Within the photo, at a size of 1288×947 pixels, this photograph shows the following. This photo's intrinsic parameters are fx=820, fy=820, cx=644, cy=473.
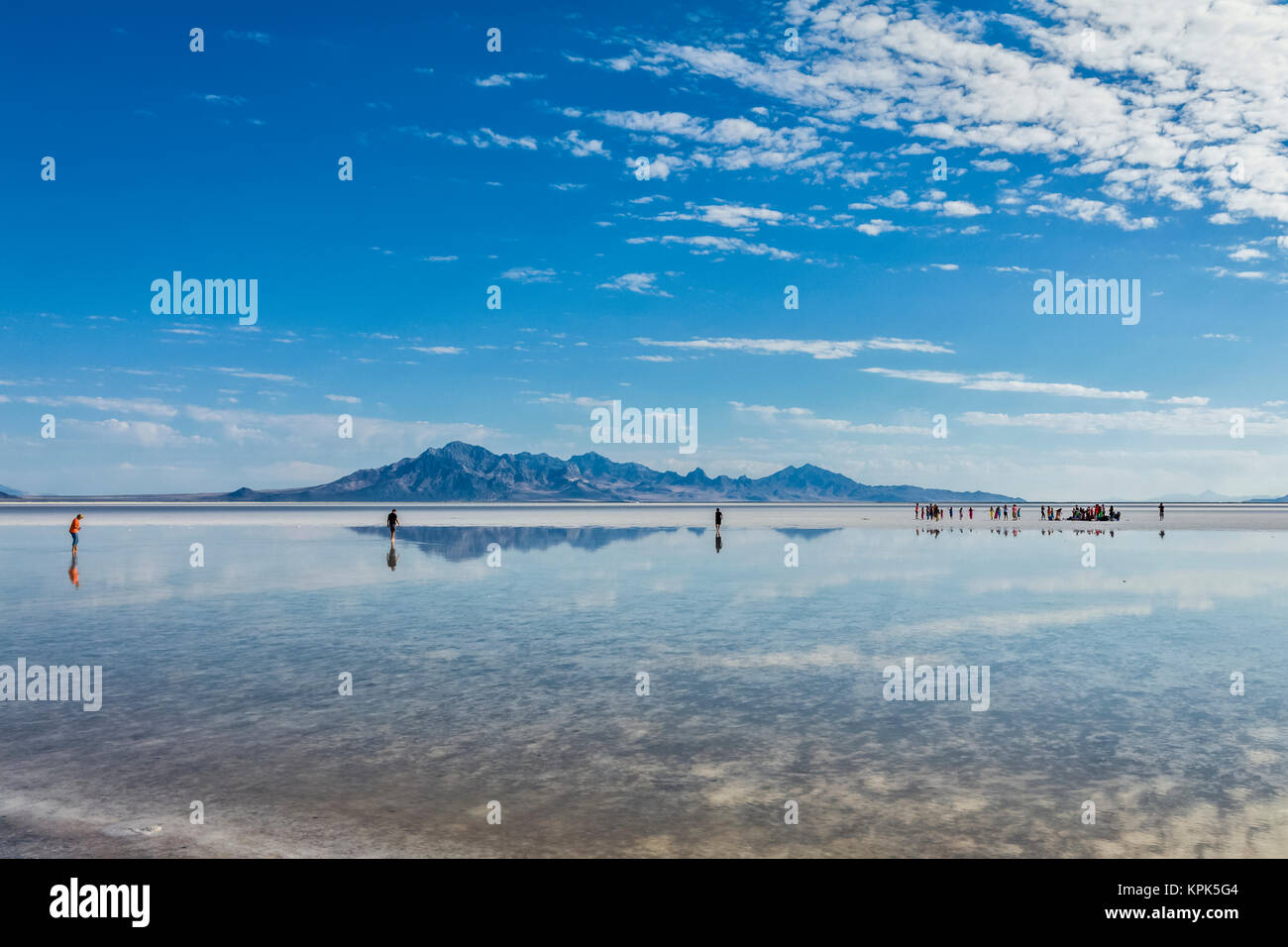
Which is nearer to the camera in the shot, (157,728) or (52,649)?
(157,728)

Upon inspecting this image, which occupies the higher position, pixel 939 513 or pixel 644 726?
pixel 644 726

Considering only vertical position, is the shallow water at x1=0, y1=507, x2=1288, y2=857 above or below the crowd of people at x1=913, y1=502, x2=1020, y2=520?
above

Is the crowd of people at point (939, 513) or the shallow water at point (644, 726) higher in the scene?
the shallow water at point (644, 726)

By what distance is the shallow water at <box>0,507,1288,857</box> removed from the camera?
7.27 metres

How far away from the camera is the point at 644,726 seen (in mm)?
10680

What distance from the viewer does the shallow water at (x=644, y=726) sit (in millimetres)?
7270

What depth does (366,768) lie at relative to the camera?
8.93 meters

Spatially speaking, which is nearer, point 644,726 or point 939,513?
point 644,726

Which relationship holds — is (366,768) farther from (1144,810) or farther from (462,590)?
(462,590)

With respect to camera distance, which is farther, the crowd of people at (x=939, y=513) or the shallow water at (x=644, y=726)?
the crowd of people at (x=939, y=513)

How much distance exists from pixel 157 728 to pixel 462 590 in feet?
47.7
